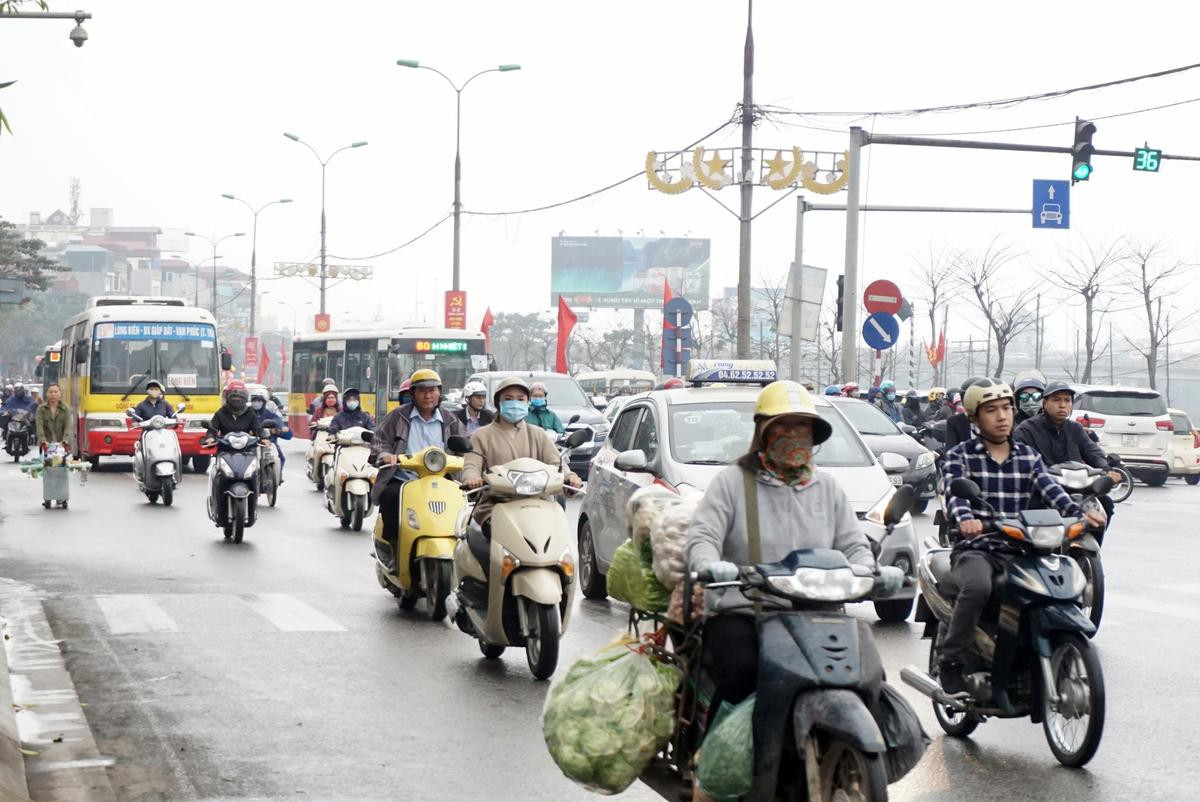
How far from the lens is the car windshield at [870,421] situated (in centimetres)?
2177

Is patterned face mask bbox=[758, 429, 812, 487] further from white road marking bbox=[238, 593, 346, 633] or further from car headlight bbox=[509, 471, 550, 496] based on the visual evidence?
white road marking bbox=[238, 593, 346, 633]

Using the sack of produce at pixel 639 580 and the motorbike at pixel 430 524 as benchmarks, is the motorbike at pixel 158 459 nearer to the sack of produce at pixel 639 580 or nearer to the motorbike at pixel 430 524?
the motorbike at pixel 430 524

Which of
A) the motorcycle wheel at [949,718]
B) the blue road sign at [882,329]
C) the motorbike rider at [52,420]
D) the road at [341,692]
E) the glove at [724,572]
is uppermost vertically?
the blue road sign at [882,329]

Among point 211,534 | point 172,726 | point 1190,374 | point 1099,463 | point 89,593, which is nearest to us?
point 172,726

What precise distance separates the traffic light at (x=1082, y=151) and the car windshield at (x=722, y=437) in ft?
37.9

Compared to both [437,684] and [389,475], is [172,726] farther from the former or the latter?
[389,475]

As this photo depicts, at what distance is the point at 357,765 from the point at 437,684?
6.47ft

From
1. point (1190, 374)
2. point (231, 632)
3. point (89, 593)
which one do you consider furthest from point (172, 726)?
point (1190, 374)

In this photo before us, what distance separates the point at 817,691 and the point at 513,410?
555cm

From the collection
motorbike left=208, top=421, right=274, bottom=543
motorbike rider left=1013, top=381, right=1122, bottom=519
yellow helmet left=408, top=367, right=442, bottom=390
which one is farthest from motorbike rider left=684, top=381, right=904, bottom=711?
motorbike left=208, top=421, right=274, bottom=543

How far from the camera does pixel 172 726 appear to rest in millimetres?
7965

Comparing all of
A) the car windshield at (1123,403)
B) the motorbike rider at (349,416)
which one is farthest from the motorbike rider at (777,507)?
the car windshield at (1123,403)

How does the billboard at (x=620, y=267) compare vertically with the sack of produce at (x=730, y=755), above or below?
above

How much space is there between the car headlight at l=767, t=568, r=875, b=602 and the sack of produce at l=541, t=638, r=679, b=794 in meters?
0.73
